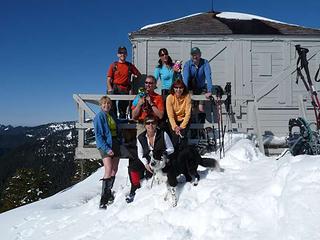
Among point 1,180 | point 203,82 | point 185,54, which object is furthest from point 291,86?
point 1,180

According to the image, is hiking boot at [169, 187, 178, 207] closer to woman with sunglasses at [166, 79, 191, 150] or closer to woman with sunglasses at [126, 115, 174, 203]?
woman with sunglasses at [126, 115, 174, 203]

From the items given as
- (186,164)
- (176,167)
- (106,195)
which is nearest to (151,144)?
(176,167)

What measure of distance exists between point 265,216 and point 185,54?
28.6 ft

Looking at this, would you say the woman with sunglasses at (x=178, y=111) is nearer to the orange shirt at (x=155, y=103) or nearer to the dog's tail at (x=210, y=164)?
the orange shirt at (x=155, y=103)

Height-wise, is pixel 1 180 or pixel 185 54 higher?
pixel 185 54

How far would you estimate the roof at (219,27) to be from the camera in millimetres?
13016

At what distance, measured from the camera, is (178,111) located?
7398 mm

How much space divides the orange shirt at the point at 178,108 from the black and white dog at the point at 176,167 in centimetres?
82

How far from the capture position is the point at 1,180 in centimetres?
10881

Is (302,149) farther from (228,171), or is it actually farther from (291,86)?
(291,86)

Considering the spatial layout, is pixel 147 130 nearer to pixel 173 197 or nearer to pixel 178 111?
pixel 178 111

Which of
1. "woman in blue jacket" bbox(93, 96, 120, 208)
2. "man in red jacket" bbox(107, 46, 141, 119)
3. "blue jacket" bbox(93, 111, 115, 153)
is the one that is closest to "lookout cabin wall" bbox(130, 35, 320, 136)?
"man in red jacket" bbox(107, 46, 141, 119)

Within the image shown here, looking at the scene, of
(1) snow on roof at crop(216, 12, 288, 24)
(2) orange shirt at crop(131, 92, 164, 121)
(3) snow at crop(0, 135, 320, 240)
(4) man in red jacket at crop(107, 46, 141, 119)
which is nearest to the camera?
(3) snow at crop(0, 135, 320, 240)

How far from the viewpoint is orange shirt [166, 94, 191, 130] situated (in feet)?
23.8
